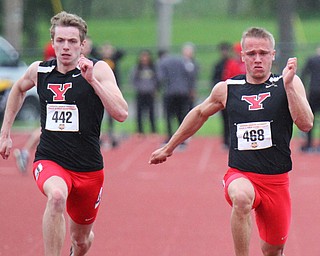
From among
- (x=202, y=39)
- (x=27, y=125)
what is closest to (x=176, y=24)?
(x=202, y=39)

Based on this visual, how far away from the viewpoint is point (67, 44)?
7.14 metres

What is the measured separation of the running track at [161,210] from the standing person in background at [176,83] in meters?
1.88

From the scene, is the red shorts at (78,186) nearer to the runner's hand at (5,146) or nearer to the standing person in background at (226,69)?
the runner's hand at (5,146)

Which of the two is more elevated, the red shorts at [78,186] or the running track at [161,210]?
the red shorts at [78,186]

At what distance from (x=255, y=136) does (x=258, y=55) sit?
2.00 feet

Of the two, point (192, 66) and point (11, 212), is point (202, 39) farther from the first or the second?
point (11, 212)

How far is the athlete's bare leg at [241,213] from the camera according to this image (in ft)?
21.7

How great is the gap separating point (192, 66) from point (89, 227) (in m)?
12.4

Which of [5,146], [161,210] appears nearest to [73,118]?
[5,146]

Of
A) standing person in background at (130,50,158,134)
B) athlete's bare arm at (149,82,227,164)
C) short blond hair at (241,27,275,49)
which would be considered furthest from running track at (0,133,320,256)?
standing person in background at (130,50,158,134)

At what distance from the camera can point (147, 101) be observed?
821 inches

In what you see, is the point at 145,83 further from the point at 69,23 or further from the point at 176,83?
the point at 69,23

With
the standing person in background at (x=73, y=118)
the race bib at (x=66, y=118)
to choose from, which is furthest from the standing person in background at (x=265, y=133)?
the race bib at (x=66, y=118)

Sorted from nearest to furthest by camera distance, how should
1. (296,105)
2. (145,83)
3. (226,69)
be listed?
(296,105), (226,69), (145,83)
